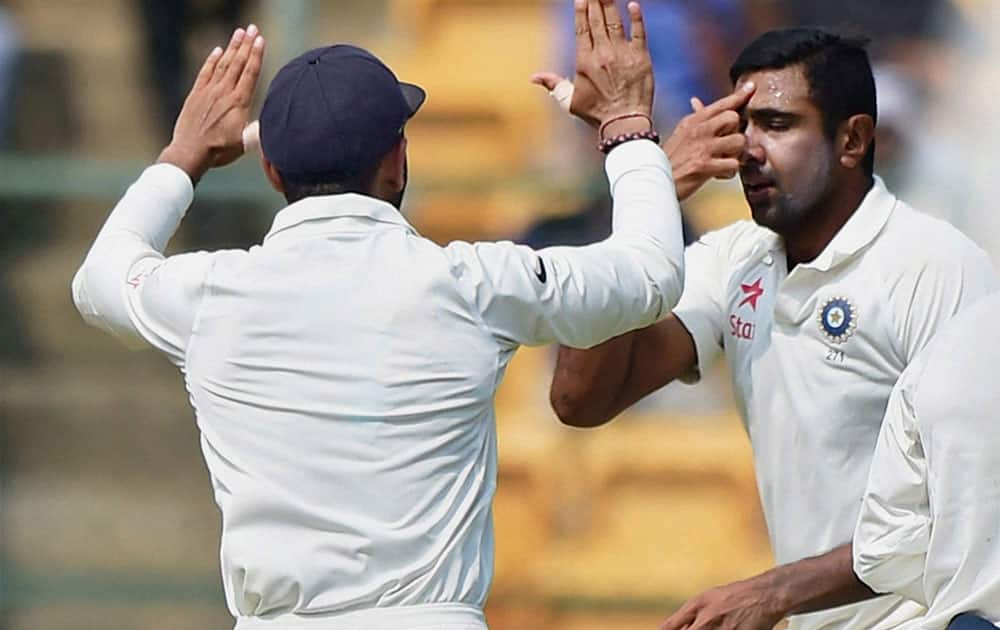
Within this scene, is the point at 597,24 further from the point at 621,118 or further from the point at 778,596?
the point at 778,596

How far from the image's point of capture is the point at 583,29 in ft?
10.8

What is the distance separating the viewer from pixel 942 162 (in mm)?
5672

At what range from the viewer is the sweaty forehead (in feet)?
11.6

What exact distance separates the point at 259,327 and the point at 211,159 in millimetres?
535

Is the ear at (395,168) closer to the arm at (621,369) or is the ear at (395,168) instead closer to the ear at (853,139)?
the arm at (621,369)

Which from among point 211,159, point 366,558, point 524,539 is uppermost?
point 211,159

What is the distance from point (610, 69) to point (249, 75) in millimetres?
603

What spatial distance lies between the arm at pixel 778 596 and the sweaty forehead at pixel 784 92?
77cm

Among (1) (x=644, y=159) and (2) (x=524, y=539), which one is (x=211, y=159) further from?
(2) (x=524, y=539)

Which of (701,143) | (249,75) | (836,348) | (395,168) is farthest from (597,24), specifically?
(836,348)

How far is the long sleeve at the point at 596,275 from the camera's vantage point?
2949mm

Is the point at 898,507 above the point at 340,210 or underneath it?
underneath

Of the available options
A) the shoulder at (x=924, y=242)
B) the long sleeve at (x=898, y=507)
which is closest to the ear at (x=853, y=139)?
the shoulder at (x=924, y=242)

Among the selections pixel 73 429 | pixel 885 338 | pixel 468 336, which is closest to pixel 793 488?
pixel 885 338
